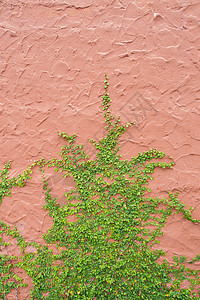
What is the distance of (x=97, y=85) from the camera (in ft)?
9.99

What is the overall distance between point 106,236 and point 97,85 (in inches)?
74.5

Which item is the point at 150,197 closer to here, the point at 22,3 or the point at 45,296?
the point at 45,296

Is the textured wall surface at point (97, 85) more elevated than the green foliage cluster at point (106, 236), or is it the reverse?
the textured wall surface at point (97, 85)

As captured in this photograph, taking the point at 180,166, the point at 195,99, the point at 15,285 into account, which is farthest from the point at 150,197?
the point at 15,285

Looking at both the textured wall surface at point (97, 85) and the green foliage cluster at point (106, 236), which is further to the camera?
the textured wall surface at point (97, 85)

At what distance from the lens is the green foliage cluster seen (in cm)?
276

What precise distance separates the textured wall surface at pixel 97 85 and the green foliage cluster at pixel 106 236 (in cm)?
12

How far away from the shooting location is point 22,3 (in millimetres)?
3195

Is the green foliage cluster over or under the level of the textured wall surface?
under

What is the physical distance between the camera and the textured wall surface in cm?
287

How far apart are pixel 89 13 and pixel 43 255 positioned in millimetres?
3149

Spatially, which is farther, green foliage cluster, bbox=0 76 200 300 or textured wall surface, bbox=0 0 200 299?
textured wall surface, bbox=0 0 200 299

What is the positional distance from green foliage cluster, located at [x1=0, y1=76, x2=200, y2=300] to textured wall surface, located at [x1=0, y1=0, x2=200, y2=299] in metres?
0.12

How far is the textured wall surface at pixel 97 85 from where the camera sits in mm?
2869
